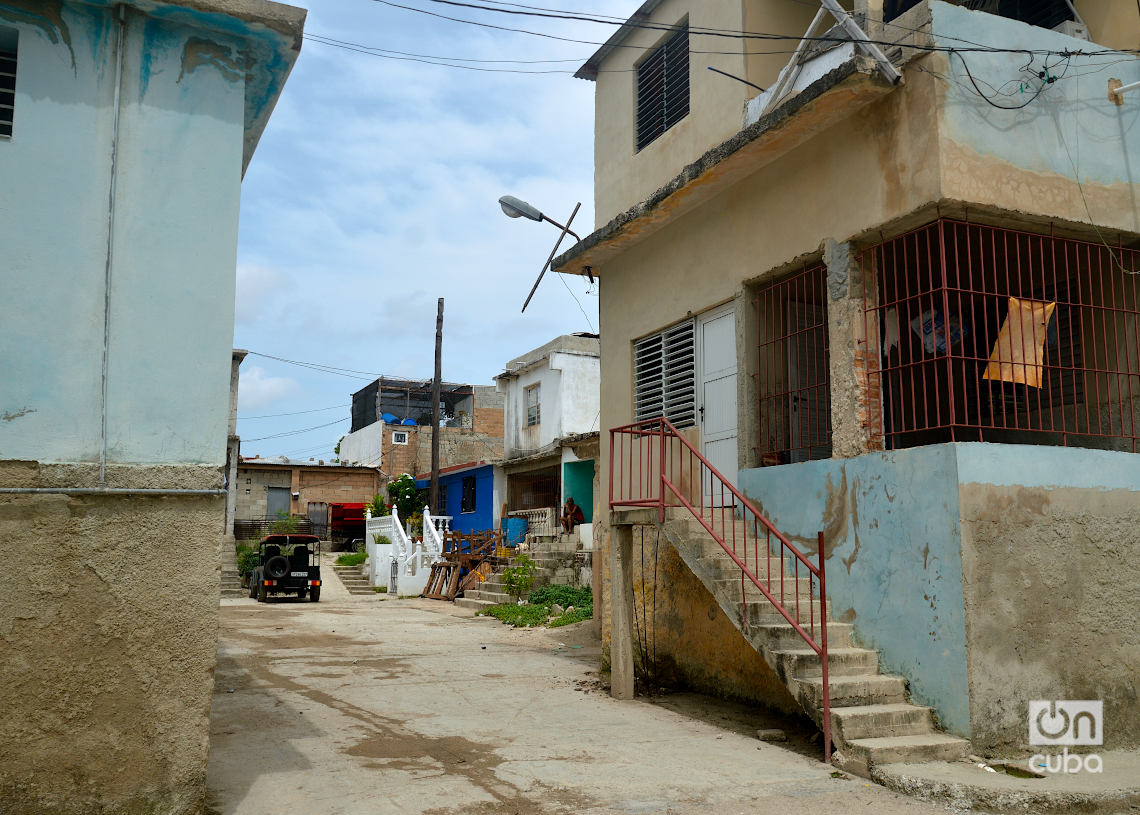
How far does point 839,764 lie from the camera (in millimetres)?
6379

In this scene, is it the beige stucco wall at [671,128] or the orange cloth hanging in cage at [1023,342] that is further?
the beige stucco wall at [671,128]

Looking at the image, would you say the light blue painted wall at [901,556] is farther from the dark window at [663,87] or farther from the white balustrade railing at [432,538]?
the white balustrade railing at [432,538]

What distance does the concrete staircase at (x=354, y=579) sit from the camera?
27219 mm

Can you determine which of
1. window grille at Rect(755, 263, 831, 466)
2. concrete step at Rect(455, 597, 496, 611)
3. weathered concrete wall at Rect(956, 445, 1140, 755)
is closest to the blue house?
concrete step at Rect(455, 597, 496, 611)

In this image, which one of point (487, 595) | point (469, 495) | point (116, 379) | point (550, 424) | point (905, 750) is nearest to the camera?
point (116, 379)

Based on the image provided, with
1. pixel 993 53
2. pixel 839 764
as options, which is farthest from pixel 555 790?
pixel 993 53

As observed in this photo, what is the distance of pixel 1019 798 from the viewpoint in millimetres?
5414

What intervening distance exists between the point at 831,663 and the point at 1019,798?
181 centimetres

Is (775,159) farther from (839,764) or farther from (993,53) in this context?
(839,764)

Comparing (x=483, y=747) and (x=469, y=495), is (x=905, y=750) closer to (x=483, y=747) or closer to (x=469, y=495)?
(x=483, y=747)

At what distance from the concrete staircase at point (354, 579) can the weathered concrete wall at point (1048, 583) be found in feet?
74.1

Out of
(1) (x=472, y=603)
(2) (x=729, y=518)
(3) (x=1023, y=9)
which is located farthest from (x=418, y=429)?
(3) (x=1023, y=9)

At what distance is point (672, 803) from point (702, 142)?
727cm

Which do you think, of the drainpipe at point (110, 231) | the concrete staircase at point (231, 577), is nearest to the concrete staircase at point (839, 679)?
the drainpipe at point (110, 231)
